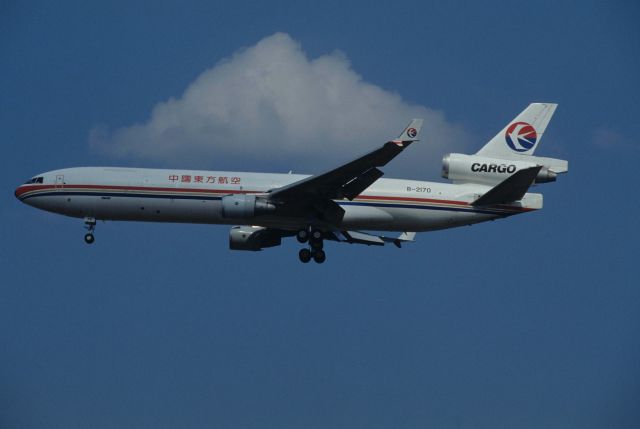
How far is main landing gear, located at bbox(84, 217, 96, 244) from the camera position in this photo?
2058 inches

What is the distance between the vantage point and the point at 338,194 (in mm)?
50344

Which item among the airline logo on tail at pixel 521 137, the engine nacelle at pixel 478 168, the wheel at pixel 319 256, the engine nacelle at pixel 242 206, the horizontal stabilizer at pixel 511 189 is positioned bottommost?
the wheel at pixel 319 256

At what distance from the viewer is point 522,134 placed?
52375 millimetres

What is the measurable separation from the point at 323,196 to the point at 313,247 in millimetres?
2954

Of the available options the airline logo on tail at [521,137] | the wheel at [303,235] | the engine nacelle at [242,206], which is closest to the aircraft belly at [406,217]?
the wheel at [303,235]

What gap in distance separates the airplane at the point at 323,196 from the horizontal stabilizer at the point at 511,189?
5 cm

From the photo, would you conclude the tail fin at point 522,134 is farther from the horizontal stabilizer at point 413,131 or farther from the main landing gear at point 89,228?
the main landing gear at point 89,228

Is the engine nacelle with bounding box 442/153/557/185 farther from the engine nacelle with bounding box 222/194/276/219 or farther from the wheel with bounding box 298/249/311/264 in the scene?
the engine nacelle with bounding box 222/194/276/219

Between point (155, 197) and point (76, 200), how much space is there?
4.14 m

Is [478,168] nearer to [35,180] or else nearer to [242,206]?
[242,206]

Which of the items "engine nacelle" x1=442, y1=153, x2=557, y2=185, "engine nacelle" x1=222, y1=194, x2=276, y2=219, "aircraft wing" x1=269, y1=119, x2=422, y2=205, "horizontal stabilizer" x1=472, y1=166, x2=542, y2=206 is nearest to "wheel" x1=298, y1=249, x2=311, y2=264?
"aircraft wing" x1=269, y1=119, x2=422, y2=205

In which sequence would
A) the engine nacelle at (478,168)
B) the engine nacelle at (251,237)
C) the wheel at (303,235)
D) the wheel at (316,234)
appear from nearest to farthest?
the engine nacelle at (478,168), the wheel at (316,234), the wheel at (303,235), the engine nacelle at (251,237)

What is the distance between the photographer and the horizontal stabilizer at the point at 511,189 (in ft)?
158

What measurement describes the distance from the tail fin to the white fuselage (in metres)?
2.42
